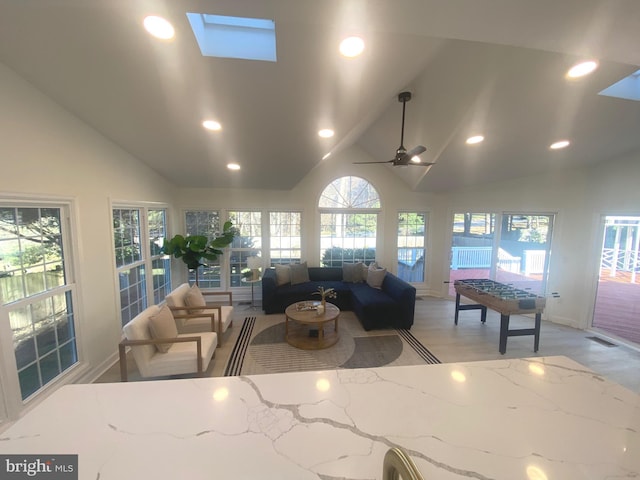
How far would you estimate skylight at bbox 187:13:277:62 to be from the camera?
1854mm

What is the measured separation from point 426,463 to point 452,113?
3.42 metres

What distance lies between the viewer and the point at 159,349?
258 cm

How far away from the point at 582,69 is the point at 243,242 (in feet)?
17.6

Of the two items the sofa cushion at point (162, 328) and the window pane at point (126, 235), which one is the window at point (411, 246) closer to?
the sofa cushion at point (162, 328)

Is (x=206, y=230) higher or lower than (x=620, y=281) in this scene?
higher

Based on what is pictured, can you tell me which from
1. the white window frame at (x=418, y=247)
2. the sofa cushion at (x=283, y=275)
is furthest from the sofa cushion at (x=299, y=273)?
the white window frame at (x=418, y=247)

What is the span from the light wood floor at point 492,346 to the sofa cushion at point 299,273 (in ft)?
3.59

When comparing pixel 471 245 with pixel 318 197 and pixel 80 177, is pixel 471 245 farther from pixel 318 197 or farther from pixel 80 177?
pixel 80 177

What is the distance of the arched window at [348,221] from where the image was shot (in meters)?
5.53

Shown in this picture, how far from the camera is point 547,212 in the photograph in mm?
4516

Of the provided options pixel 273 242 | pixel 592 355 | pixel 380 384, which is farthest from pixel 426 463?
pixel 273 242

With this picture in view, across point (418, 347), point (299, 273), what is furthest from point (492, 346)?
point (299, 273)

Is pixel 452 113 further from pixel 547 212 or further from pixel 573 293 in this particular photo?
pixel 573 293

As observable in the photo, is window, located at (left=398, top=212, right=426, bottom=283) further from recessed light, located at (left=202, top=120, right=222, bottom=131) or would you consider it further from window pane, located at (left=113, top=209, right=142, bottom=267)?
window pane, located at (left=113, top=209, right=142, bottom=267)
